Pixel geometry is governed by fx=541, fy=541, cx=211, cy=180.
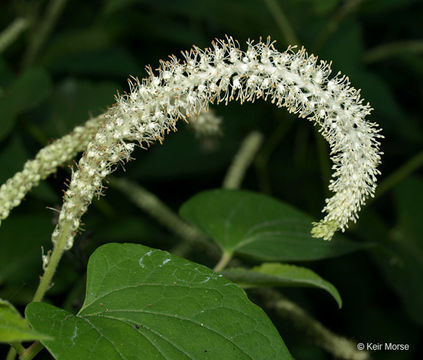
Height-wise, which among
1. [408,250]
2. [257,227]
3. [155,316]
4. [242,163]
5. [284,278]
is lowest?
[155,316]

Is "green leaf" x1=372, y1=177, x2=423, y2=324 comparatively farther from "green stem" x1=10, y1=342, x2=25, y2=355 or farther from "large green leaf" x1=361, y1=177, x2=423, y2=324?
"green stem" x1=10, y1=342, x2=25, y2=355

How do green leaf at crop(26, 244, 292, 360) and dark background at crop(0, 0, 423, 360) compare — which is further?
dark background at crop(0, 0, 423, 360)

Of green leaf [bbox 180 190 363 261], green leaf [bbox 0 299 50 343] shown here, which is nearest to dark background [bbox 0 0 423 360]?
green leaf [bbox 180 190 363 261]

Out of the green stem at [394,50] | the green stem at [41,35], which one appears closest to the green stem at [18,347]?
the green stem at [41,35]

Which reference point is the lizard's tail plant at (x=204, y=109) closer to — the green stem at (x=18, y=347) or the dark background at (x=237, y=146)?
the green stem at (x=18, y=347)

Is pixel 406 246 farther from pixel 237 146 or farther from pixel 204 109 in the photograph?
pixel 204 109

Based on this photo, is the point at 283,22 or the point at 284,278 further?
the point at 283,22

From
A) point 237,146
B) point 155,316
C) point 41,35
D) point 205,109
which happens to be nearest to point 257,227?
point 205,109
